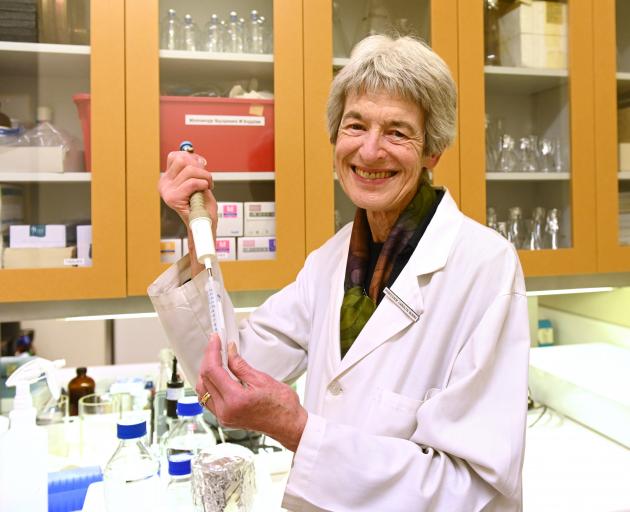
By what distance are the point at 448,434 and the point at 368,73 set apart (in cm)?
63

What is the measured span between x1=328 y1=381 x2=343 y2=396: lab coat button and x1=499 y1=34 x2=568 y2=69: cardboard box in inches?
48.7

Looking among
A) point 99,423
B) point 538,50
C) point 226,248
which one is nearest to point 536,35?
point 538,50

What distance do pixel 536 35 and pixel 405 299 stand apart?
120 centimetres

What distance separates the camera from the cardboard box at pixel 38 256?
1466mm

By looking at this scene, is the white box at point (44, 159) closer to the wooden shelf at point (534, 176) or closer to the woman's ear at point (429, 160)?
the woman's ear at point (429, 160)

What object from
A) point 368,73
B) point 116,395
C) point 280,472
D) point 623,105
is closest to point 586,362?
point 623,105

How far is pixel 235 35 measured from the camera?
5.36 ft

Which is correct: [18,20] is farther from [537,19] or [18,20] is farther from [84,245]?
[537,19]

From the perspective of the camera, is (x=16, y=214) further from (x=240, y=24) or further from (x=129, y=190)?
(x=240, y=24)

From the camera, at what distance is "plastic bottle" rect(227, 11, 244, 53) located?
64.0 inches

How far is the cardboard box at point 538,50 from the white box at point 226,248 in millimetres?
1010

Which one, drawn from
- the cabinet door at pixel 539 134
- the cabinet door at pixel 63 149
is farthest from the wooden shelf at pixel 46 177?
the cabinet door at pixel 539 134

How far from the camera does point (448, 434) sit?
34.0 inches

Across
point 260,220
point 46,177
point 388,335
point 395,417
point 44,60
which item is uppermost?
point 44,60
